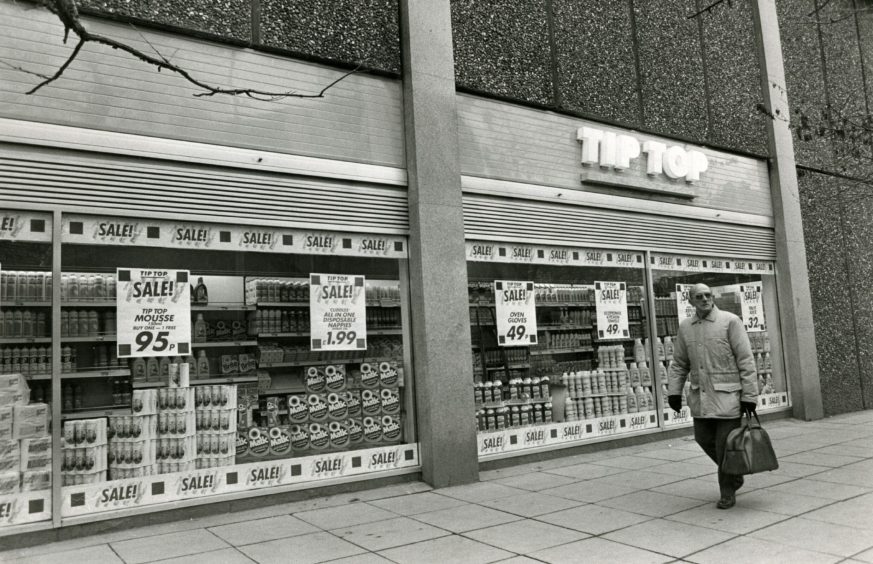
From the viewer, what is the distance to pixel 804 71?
41.3ft

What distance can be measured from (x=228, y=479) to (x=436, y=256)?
3132 millimetres

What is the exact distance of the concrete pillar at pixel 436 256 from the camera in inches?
281

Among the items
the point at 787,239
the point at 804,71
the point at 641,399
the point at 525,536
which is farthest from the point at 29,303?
the point at 804,71

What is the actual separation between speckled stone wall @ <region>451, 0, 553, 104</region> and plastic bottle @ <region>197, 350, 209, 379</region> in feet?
14.3

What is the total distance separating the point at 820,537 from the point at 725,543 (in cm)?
74

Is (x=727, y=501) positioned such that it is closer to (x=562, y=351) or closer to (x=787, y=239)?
(x=562, y=351)

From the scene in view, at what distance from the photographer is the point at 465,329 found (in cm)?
745

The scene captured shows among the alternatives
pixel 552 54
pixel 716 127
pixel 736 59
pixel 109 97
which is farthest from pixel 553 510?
pixel 736 59

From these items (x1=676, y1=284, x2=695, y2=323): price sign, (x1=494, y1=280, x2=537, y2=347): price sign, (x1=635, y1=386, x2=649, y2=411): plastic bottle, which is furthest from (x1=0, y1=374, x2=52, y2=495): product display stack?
(x1=676, y1=284, x2=695, y2=323): price sign

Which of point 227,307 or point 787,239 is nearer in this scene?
point 227,307

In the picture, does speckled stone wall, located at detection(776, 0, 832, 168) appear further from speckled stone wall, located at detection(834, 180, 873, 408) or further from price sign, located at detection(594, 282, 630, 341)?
price sign, located at detection(594, 282, 630, 341)

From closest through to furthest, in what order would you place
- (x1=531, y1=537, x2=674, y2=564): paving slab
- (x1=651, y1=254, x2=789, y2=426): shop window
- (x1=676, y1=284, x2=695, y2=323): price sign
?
(x1=531, y1=537, x2=674, y2=564): paving slab → (x1=651, y1=254, x2=789, y2=426): shop window → (x1=676, y1=284, x2=695, y2=323): price sign

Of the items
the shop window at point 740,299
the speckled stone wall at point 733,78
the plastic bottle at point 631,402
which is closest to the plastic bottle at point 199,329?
the plastic bottle at point 631,402

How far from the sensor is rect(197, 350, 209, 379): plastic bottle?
692cm
